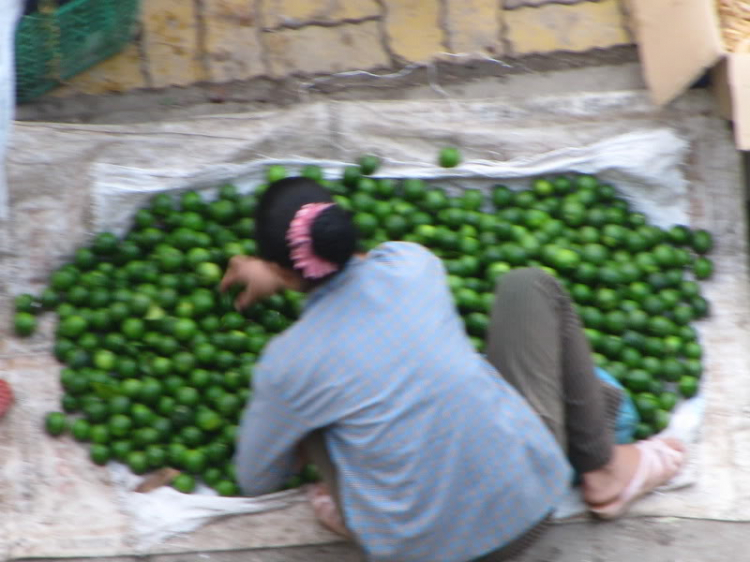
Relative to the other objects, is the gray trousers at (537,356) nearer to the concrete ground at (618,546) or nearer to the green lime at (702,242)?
the concrete ground at (618,546)

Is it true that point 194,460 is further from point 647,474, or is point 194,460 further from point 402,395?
point 647,474

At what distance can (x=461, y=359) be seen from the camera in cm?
256

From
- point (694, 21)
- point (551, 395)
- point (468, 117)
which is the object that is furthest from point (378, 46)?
point (551, 395)

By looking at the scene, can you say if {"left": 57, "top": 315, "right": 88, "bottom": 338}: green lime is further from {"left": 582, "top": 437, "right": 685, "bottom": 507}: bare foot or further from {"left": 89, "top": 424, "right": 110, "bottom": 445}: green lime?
{"left": 582, "top": 437, "right": 685, "bottom": 507}: bare foot

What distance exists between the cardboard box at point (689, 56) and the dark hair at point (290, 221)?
1.77m

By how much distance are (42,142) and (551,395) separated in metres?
2.20

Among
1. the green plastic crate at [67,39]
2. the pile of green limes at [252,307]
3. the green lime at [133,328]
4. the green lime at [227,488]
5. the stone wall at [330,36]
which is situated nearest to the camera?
the green lime at [227,488]

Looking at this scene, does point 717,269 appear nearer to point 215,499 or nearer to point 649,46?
point 649,46

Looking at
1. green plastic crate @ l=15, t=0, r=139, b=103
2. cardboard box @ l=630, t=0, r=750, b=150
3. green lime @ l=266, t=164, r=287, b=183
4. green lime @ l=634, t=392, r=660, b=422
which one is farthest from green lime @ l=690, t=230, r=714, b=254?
green plastic crate @ l=15, t=0, r=139, b=103

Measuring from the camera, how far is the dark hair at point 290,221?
2449 mm

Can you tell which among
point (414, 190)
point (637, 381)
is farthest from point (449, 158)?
point (637, 381)

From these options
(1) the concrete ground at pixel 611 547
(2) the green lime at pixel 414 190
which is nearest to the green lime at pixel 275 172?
(2) the green lime at pixel 414 190

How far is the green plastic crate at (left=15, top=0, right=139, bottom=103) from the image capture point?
149 inches

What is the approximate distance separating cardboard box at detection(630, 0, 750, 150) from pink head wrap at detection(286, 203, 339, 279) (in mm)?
1828
